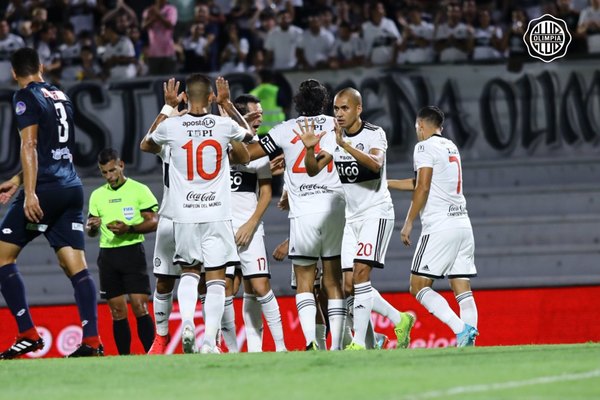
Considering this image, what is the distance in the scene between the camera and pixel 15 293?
927 centimetres

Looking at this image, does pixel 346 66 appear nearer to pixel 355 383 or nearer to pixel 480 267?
pixel 480 267

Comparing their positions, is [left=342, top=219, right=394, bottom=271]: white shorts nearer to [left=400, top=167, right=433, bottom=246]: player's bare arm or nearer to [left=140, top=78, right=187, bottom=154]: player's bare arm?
[left=400, top=167, right=433, bottom=246]: player's bare arm

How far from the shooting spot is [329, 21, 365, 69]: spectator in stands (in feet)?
57.4

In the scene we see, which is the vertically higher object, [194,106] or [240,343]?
[194,106]

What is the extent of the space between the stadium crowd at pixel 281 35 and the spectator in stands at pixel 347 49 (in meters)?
0.01

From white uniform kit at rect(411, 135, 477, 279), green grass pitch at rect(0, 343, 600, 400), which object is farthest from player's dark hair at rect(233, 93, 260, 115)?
green grass pitch at rect(0, 343, 600, 400)

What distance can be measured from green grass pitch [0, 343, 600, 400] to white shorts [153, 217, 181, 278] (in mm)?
1489

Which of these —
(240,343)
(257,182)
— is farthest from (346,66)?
(257,182)

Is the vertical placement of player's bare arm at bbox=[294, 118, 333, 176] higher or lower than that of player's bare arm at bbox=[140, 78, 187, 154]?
lower

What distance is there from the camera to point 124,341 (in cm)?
1183

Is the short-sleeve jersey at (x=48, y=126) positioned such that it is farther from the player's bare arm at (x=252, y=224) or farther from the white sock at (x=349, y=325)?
the white sock at (x=349, y=325)

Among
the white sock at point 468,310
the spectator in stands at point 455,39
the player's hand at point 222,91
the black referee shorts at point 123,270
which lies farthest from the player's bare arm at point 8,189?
the spectator in stands at point 455,39

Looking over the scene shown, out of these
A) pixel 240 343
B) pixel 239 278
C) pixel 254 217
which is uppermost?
pixel 254 217

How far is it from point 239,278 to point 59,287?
5.02 meters
